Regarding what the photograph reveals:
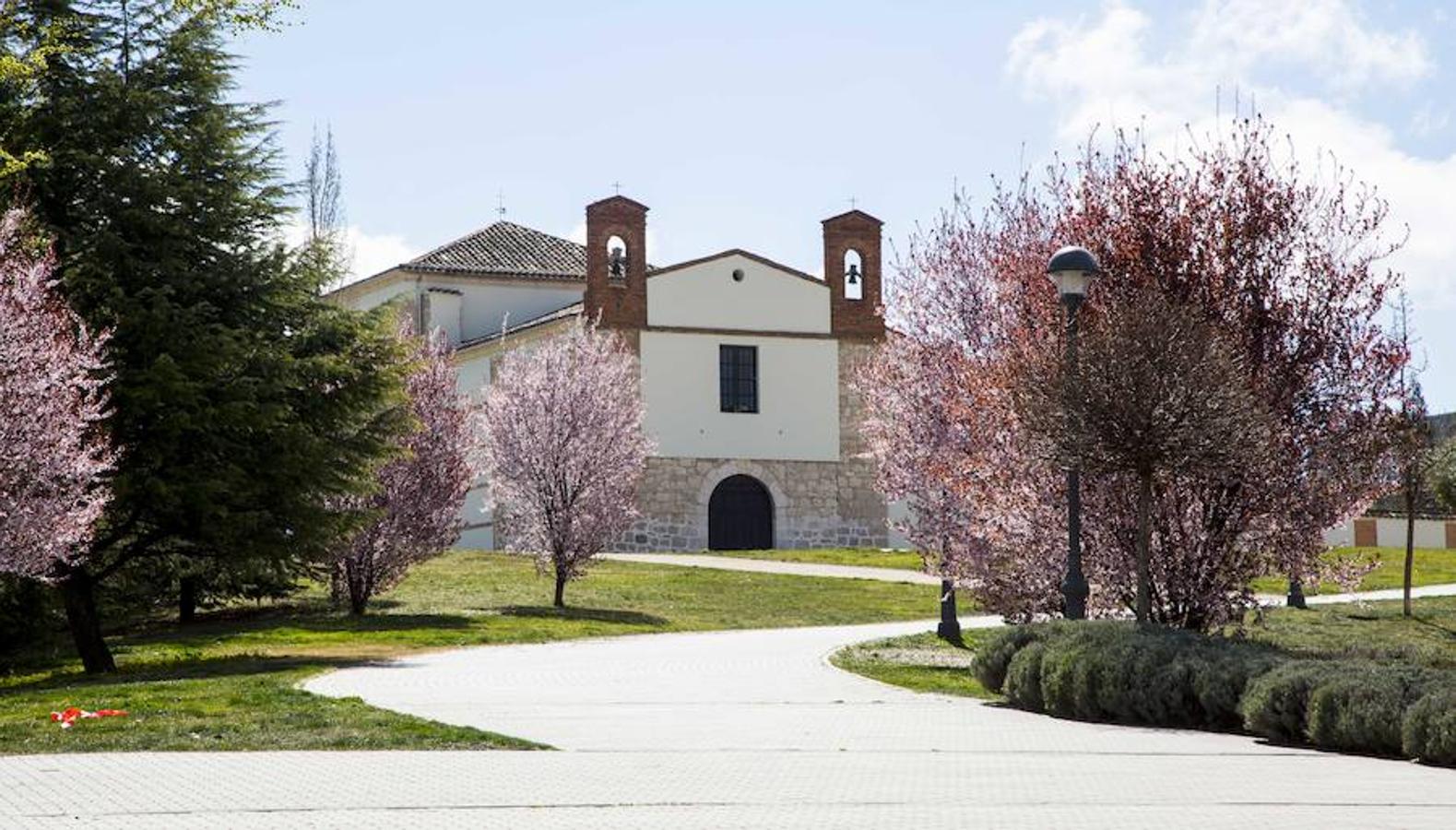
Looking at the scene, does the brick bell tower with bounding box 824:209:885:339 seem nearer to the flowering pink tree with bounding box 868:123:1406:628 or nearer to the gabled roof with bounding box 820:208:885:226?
the gabled roof with bounding box 820:208:885:226

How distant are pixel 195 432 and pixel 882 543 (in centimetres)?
3281

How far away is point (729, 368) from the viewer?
5144 centimetres

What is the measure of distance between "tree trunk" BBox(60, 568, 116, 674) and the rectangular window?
2930cm

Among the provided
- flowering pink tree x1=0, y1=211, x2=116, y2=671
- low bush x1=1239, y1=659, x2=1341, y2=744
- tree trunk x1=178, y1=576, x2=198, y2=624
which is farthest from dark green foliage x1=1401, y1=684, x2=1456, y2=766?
tree trunk x1=178, y1=576, x2=198, y2=624

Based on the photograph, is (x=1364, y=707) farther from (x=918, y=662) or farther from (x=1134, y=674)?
(x=918, y=662)

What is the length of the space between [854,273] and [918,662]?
3173 cm

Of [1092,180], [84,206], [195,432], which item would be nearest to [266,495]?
[195,432]

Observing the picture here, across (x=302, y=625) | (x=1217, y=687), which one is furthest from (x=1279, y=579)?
(x=1217, y=687)

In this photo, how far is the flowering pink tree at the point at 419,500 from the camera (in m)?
31.2

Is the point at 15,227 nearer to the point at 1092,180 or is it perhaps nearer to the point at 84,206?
the point at 84,206

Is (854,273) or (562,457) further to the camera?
(854,273)

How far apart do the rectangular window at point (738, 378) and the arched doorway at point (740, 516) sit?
203 cm

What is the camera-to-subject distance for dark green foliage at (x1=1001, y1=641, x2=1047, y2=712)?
52.2 ft

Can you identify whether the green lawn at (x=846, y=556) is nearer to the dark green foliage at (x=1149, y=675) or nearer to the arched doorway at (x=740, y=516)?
the arched doorway at (x=740, y=516)
